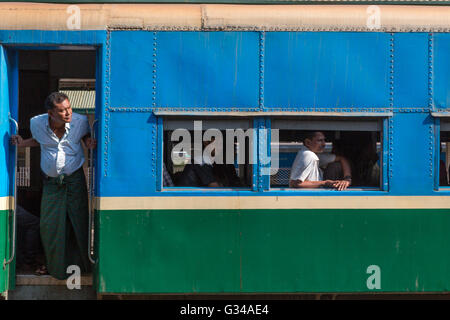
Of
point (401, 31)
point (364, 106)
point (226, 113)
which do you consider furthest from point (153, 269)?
point (401, 31)

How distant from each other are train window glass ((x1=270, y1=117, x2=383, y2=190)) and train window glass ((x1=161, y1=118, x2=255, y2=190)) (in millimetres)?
231

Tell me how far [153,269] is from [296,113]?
1640 millimetres

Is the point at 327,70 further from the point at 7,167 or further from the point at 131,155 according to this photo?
the point at 7,167

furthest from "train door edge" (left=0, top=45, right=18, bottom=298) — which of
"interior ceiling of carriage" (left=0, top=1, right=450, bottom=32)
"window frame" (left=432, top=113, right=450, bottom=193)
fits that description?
"window frame" (left=432, top=113, right=450, bottom=193)

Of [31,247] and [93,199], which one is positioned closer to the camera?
[93,199]

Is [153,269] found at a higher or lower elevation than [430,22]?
lower

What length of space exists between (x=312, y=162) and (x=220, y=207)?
82 centimetres

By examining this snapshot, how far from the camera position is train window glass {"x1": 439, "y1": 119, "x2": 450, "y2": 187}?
461cm

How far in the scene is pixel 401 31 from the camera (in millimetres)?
4598

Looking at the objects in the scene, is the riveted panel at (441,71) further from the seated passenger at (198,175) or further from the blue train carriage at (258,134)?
Result: the seated passenger at (198,175)

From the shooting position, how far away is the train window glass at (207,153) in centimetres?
457

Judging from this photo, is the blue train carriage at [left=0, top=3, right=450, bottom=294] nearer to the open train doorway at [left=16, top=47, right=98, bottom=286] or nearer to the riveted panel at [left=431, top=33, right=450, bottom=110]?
the riveted panel at [left=431, top=33, right=450, bottom=110]
